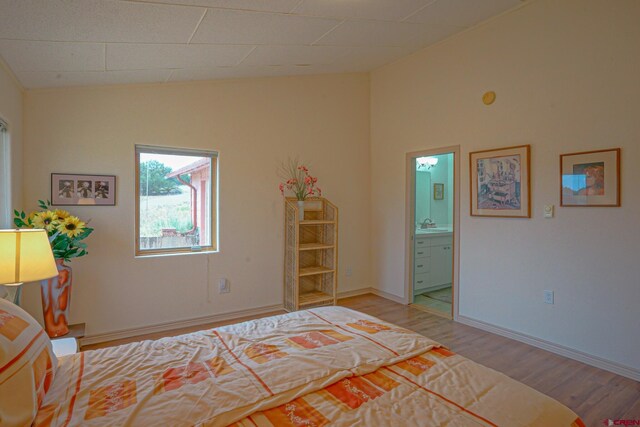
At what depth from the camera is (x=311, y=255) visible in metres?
4.52

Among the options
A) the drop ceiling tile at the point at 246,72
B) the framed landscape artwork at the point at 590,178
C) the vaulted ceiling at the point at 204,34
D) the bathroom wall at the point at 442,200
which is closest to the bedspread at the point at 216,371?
the vaulted ceiling at the point at 204,34

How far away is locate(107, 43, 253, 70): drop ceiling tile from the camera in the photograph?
8.18 feet

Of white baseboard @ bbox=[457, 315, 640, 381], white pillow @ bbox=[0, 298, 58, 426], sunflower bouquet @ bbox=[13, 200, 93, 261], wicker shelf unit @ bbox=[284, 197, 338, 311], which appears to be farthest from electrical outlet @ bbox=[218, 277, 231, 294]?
white baseboard @ bbox=[457, 315, 640, 381]

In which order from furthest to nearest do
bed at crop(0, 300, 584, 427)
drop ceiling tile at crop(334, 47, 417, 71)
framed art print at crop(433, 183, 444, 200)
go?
framed art print at crop(433, 183, 444, 200) < drop ceiling tile at crop(334, 47, 417, 71) < bed at crop(0, 300, 584, 427)

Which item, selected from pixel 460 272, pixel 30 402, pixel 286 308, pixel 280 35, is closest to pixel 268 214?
pixel 286 308

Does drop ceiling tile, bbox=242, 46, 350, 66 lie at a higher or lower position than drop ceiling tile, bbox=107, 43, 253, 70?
higher

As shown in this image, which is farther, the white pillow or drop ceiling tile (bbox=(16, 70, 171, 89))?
drop ceiling tile (bbox=(16, 70, 171, 89))

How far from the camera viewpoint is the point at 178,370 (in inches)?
57.7

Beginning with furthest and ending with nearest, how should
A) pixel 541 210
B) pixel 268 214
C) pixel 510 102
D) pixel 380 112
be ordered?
pixel 380 112 < pixel 268 214 < pixel 510 102 < pixel 541 210

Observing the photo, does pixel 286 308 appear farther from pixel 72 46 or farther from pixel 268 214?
pixel 72 46

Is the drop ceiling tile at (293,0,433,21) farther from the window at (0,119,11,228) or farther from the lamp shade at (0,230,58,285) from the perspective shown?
the window at (0,119,11,228)

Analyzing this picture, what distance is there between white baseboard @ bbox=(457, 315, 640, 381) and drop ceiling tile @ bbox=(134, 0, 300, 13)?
11.2 ft

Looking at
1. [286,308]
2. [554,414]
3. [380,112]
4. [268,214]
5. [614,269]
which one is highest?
[380,112]

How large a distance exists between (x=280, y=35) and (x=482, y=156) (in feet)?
7.48
